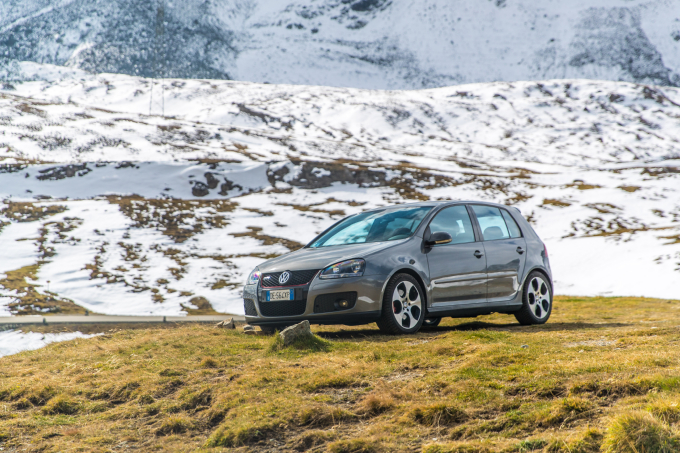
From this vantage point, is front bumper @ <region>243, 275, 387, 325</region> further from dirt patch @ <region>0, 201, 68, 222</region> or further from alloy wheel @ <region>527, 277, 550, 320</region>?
dirt patch @ <region>0, 201, 68, 222</region>

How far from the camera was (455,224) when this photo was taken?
7.86 m

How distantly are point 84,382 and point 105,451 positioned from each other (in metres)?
1.72

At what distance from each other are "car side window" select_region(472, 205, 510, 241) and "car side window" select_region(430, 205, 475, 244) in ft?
0.75

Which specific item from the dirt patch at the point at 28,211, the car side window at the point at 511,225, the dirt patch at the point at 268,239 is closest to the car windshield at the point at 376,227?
the car side window at the point at 511,225

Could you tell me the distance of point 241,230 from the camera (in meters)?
32.6

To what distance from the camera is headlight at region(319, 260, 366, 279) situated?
21.7 feet

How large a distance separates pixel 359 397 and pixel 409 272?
3.04 m

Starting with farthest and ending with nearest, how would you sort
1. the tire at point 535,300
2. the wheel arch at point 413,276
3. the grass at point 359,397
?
1. the tire at point 535,300
2. the wheel arch at point 413,276
3. the grass at point 359,397

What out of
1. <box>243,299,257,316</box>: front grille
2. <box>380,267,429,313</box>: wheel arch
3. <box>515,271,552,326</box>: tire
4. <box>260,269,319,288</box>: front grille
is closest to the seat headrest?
<box>515,271,552,326</box>: tire

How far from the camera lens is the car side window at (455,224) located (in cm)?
767

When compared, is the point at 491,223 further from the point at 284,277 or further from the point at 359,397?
the point at 359,397

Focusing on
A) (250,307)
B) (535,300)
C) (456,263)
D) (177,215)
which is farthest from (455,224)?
(177,215)

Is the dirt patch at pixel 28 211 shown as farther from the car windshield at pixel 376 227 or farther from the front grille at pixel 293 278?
the front grille at pixel 293 278

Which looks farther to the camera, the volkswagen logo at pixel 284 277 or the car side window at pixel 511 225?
the car side window at pixel 511 225
